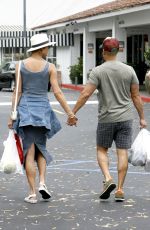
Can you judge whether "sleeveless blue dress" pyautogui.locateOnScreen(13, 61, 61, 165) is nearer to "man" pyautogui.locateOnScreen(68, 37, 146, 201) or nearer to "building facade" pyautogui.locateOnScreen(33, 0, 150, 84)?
"man" pyautogui.locateOnScreen(68, 37, 146, 201)

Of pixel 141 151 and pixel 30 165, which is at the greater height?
pixel 141 151

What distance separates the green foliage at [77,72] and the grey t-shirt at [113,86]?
31148mm

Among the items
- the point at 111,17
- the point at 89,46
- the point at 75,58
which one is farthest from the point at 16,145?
the point at 75,58

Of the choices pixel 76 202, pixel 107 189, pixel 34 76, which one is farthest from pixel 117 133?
pixel 34 76

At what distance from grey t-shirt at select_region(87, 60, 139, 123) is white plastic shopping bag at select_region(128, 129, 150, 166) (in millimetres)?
313

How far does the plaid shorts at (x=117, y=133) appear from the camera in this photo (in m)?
7.91

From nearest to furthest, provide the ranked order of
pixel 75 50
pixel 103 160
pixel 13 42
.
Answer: pixel 103 160 < pixel 75 50 < pixel 13 42

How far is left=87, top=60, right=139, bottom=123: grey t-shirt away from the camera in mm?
7855

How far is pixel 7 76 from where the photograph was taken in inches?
1395

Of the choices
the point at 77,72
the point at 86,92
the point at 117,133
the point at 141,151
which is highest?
the point at 86,92

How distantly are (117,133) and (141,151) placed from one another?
1.12 ft

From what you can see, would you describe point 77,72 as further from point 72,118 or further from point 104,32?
point 72,118

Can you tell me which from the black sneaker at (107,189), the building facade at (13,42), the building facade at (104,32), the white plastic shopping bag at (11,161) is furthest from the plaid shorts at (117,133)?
the building facade at (13,42)

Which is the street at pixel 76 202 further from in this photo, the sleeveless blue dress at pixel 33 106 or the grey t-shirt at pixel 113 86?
the grey t-shirt at pixel 113 86
